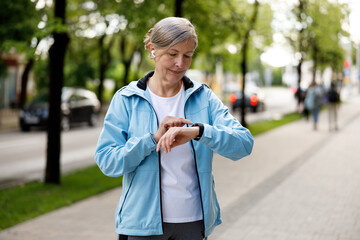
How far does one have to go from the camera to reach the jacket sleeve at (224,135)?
231 cm

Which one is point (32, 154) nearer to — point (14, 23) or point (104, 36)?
point (14, 23)

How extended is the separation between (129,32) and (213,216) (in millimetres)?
10805

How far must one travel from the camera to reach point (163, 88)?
2.52 metres

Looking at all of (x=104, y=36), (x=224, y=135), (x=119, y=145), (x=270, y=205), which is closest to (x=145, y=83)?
(x=119, y=145)

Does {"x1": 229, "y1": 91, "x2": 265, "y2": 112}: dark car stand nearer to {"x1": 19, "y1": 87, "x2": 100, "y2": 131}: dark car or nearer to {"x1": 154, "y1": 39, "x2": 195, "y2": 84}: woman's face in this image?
{"x1": 19, "y1": 87, "x2": 100, "y2": 131}: dark car

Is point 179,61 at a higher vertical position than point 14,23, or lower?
lower

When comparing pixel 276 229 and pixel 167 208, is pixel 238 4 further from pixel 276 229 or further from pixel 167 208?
pixel 167 208

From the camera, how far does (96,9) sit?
1180 cm

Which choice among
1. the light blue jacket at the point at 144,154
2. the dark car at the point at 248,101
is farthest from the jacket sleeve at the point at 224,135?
the dark car at the point at 248,101

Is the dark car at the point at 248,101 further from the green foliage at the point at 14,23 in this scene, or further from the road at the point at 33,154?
the green foliage at the point at 14,23

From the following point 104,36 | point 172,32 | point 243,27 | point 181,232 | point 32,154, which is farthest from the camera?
point 104,36

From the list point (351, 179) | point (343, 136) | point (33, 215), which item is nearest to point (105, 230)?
point (33, 215)

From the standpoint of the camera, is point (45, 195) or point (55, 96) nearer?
point (45, 195)

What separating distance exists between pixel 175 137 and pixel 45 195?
6.49m
